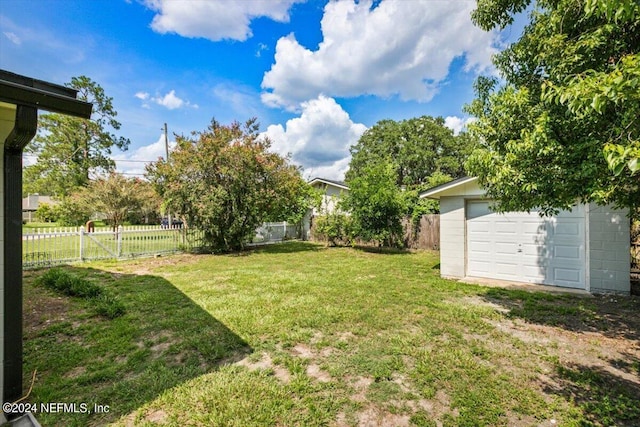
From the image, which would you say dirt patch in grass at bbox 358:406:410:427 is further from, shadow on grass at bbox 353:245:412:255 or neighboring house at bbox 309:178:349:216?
neighboring house at bbox 309:178:349:216

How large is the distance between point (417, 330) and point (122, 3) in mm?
9726

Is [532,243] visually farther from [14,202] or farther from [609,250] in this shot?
[14,202]

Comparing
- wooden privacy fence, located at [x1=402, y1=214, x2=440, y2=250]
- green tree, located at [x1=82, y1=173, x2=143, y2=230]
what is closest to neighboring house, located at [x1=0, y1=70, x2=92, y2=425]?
wooden privacy fence, located at [x1=402, y1=214, x2=440, y2=250]

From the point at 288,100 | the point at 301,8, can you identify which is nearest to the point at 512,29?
the point at 301,8

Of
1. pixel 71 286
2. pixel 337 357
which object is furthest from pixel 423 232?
pixel 71 286

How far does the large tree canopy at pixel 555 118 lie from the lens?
10.2ft

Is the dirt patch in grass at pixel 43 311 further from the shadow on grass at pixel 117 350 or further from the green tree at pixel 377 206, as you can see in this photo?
the green tree at pixel 377 206

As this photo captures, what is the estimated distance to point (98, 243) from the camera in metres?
9.47

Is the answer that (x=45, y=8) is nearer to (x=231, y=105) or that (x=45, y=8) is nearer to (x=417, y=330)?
(x=231, y=105)

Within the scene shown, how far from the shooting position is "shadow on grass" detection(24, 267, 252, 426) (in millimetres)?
2580

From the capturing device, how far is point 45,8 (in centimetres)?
657

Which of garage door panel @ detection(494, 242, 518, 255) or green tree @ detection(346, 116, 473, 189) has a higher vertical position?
green tree @ detection(346, 116, 473, 189)

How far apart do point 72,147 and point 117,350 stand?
2916 cm

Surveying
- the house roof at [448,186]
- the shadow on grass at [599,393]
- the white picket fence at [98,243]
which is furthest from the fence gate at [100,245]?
the shadow on grass at [599,393]
